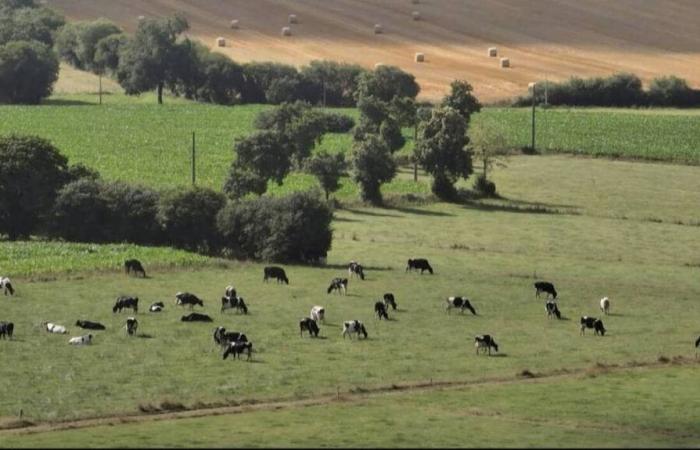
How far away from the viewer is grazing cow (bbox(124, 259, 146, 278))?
2879 inches

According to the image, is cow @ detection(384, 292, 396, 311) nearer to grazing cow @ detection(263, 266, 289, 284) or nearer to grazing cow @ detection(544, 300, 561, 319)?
grazing cow @ detection(544, 300, 561, 319)

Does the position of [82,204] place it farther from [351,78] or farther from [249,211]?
[351,78]

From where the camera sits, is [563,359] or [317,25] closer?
[563,359]

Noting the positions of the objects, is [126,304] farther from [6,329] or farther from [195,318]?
[6,329]

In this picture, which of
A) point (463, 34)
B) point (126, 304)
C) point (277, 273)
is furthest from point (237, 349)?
point (463, 34)

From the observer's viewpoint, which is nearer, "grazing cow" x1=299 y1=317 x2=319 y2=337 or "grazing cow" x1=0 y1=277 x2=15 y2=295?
"grazing cow" x1=299 y1=317 x2=319 y2=337

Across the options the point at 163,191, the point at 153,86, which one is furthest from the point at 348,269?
the point at 153,86

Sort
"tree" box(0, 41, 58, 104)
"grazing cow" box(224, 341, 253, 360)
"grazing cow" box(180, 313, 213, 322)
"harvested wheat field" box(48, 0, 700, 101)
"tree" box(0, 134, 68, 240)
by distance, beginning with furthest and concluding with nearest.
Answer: "harvested wheat field" box(48, 0, 700, 101) → "tree" box(0, 41, 58, 104) → "tree" box(0, 134, 68, 240) → "grazing cow" box(180, 313, 213, 322) → "grazing cow" box(224, 341, 253, 360)

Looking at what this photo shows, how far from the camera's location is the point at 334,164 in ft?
318

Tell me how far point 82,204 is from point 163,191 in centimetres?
347

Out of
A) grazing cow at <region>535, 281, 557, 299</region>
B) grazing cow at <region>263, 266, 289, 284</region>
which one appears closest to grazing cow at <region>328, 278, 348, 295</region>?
grazing cow at <region>263, 266, 289, 284</region>

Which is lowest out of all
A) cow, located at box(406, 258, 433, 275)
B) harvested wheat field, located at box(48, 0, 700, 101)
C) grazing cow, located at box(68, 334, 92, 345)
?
grazing cow, located at box(68, 334, 92, 345)

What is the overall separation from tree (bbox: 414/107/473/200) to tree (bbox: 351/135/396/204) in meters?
3.09

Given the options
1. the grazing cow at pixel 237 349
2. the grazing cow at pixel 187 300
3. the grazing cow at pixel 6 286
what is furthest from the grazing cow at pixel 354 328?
the grazing cow at pixel 6 286
